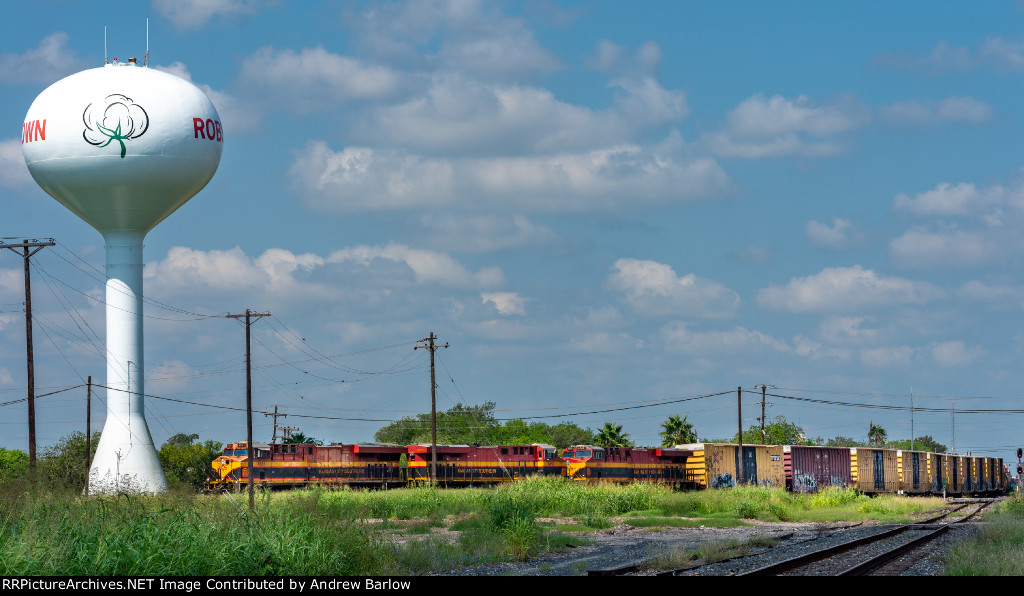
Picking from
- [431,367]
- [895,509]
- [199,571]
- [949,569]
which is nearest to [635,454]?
[431,367]

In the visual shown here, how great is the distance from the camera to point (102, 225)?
1591 inches

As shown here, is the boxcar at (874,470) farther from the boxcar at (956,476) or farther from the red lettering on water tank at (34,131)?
the red lettering on water tank at (34,131)

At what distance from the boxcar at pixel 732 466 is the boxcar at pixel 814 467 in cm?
91

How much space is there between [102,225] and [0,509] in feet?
93.6

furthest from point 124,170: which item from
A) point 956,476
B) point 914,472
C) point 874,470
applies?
point 956,476

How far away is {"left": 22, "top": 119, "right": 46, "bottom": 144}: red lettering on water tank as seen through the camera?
38531 millimetres

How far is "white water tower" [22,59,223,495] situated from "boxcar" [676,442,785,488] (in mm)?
30343

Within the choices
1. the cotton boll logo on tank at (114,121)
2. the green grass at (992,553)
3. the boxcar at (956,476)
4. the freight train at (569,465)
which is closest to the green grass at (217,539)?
the green grass at (992,553)

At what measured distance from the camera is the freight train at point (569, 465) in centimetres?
5175

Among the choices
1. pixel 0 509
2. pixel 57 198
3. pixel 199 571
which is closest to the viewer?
pixel 199 571

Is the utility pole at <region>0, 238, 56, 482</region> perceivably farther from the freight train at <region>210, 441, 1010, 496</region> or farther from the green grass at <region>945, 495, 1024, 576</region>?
the green grass at <region>945, 495, 1024, 576</region>

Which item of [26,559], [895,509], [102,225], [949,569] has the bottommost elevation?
[895,509]

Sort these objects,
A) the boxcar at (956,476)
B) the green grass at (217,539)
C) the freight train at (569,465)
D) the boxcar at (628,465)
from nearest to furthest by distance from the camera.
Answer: the green grass at (217,539)
the freight train at (569,465)
the boxcar at (628,465)
the boxcar at (956,476)
